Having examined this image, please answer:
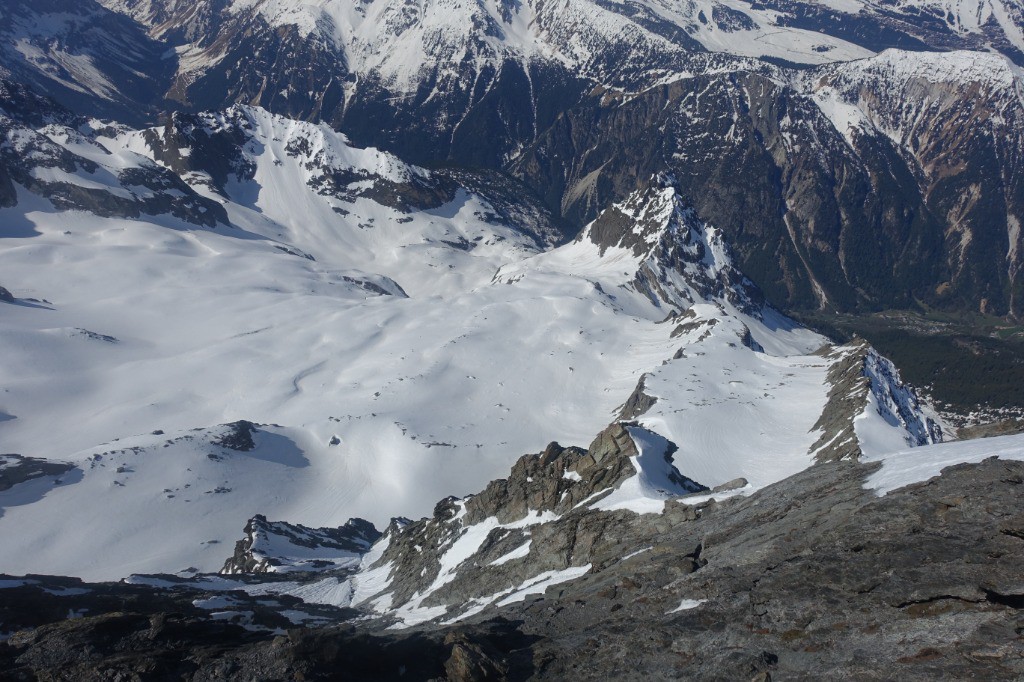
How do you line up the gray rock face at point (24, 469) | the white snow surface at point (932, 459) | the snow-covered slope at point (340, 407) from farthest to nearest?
the gray rock face at point (24, 469) < the snow-covered slope at point (340, 407) < the white snow surface at point (932, 459)

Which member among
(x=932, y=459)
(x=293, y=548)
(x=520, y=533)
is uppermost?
(x=932, y=459)

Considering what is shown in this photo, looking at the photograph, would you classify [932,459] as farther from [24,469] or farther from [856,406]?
[24,469]

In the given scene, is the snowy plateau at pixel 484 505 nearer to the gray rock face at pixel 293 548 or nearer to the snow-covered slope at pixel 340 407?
the gray rock face at pixel 293 548

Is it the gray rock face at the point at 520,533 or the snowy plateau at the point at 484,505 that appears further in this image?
the gray rock face at the point at 520,533

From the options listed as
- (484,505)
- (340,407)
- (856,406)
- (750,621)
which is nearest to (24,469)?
(340,407)

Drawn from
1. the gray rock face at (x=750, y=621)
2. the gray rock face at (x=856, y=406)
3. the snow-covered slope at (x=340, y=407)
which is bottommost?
the snow-covered slope at (x=340, y=407)

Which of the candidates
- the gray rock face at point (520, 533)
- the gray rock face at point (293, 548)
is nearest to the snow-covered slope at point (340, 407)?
the gray rock face at point (293, 548)

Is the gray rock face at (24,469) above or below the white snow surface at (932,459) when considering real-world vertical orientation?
below

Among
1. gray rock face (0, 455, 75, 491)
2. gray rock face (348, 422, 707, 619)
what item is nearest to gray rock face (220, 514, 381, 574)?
gray rock face (348, 422, 707, 619)
